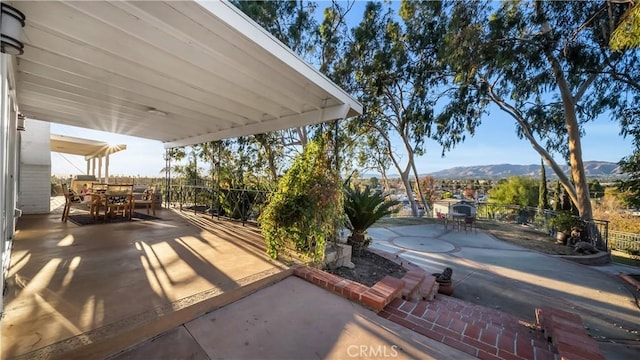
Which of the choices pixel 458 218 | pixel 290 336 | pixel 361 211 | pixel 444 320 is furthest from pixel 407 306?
pixel 458 218

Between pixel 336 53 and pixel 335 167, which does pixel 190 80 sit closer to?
pixel 335 167

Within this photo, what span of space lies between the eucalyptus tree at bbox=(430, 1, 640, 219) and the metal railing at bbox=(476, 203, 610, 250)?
105 cm

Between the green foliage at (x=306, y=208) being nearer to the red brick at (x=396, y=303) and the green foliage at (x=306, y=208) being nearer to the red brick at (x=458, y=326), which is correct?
the red brick at (x=396, y=303)

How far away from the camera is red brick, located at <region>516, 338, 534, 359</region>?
7.27 ft

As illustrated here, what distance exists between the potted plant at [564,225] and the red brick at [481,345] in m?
7.64

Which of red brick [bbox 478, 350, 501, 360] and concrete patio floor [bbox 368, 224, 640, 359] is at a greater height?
red brick [bbox 478, 350, 501, 360]

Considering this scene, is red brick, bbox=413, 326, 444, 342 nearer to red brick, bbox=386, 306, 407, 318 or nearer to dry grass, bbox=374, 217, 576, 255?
red brick, bbox=386, 306, 407, 318

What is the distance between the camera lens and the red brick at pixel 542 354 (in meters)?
2.22

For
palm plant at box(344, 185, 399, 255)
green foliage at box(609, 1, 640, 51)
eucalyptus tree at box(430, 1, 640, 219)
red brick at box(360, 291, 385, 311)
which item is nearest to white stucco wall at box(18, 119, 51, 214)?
palm plant at box(344, 185, 399, 255)

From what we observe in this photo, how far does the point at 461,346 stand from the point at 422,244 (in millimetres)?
5159

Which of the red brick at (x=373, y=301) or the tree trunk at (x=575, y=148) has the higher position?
the tree trunk at (x=575, y=148)

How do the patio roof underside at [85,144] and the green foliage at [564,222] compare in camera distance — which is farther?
the patio roof underside at [85,144]

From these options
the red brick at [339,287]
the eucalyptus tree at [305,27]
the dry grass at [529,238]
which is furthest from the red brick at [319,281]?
the dry grass at [529,238]

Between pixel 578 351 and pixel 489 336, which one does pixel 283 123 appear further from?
pixel 578 351
